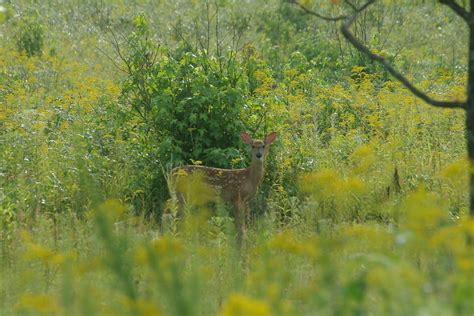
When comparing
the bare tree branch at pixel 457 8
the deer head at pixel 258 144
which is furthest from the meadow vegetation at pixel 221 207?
the bare tree branch at pixel 457 8

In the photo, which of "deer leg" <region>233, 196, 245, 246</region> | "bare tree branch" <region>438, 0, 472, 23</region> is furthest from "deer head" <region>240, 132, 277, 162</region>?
"bare tree branch" <region>438, 0, 472, 23</region>

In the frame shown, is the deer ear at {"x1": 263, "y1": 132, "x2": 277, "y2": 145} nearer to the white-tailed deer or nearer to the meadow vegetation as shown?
the white-tailed deer

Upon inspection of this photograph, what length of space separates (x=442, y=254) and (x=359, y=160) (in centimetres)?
492

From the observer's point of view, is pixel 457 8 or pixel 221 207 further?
pixel 221 207

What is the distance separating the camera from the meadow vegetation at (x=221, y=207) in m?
4.02

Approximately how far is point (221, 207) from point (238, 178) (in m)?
2.71

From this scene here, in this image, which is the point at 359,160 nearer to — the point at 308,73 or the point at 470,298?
the point at 308,73

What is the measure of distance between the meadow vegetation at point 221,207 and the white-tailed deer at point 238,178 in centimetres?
21

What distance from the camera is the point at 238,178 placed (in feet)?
31.2

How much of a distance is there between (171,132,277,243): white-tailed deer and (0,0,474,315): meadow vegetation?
0.21m

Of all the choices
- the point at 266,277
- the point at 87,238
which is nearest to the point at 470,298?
the point at 266,277

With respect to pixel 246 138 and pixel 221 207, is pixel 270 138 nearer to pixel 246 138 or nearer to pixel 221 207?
pixel 246 138

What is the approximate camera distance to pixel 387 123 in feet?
37.9

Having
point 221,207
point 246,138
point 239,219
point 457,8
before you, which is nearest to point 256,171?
point 246,138
